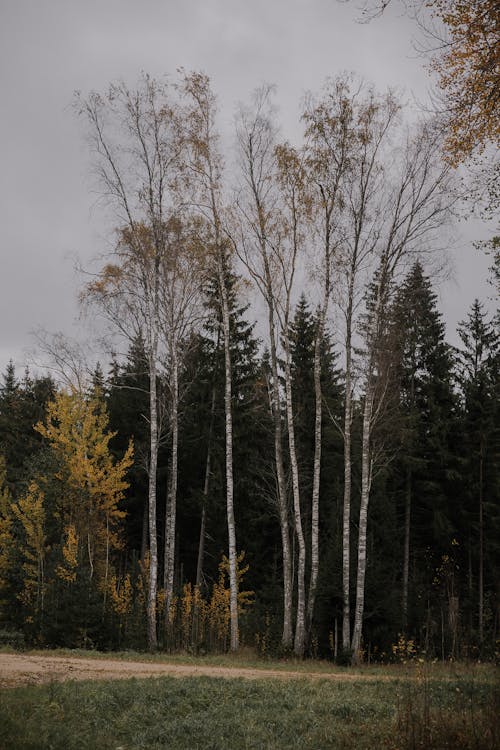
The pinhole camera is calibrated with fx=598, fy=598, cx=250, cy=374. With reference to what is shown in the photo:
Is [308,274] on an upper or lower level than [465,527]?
upper

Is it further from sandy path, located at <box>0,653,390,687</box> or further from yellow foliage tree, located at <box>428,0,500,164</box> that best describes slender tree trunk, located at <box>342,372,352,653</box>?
yellow foliage tree, located at <box>428,0,500,164</box>

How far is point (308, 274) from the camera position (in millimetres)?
16375

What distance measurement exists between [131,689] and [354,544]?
11.5m

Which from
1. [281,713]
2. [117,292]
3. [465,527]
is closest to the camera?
[281,713]

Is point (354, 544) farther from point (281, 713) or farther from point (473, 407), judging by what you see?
point (281, 713)

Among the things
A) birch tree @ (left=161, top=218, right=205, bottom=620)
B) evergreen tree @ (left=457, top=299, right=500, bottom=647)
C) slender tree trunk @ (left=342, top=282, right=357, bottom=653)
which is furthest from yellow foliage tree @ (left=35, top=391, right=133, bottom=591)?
evergreen tree @ (left=457, top=299, right=500, bottom=647)

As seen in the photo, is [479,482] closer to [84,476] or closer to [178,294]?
[178,294]

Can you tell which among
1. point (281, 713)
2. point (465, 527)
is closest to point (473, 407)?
point (465, 527)

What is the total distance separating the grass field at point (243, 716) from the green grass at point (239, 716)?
13 mm

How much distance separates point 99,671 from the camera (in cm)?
1035

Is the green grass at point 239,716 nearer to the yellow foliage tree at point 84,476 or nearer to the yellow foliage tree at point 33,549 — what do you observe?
the yellow foliage tree at point 33,549

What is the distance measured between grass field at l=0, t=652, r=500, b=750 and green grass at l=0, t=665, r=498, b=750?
13 millimetres

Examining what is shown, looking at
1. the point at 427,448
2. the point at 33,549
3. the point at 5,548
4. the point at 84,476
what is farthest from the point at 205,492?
the point at 427,448

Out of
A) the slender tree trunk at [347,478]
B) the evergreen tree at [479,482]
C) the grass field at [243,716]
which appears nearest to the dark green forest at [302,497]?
the evergreen tree at [479,482]
